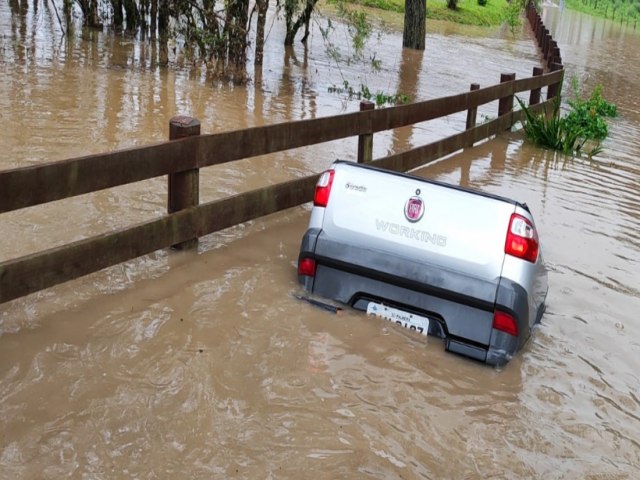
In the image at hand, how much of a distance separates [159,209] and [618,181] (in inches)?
281

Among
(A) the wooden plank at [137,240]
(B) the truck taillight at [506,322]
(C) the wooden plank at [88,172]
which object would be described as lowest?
(B) the truck taillight at [506,322]

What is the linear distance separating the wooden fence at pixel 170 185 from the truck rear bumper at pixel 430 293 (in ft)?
3.93

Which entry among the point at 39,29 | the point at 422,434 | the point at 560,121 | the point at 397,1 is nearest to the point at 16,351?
the point at 422,434

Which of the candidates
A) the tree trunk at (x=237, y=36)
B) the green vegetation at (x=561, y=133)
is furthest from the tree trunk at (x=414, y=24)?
the green vegetation at (x=561, y=133)

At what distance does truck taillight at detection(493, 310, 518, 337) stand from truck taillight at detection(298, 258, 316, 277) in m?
1.33

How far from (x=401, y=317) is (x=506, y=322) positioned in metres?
0.74

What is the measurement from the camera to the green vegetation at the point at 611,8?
71.6 m

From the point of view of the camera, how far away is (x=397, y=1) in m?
39.2

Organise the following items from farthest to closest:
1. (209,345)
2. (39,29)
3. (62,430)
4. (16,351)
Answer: (39,29) < (209,345) < (16,351) < (62,430)

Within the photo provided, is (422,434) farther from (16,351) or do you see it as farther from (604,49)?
(604,49)

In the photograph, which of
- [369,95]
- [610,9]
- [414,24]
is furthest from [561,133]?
[610,9]

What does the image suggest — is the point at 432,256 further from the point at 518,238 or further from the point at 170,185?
the point at 170,185

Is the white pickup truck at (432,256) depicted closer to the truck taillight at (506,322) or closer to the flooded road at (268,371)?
the truck taillight at (506,322)

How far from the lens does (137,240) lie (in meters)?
5.95
